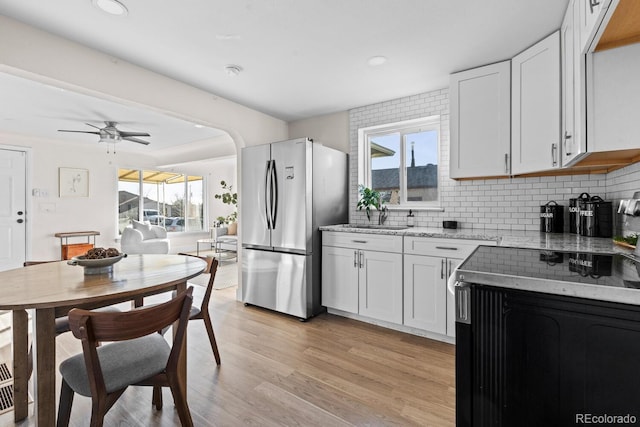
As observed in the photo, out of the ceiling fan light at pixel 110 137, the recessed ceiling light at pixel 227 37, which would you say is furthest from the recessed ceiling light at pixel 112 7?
the ceiling fan light at pixel 110 137

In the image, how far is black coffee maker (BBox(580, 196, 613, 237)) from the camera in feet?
6.69

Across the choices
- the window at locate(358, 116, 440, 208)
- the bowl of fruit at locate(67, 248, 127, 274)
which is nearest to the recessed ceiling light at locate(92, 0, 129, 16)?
the bowl of fruit at locate(67, 248, 127, 274)

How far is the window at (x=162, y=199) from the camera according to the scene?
7.00 metres

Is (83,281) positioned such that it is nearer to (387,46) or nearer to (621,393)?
(621,393)

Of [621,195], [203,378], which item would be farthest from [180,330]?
[621,195]

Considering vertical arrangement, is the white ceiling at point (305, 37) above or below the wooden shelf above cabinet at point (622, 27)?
above

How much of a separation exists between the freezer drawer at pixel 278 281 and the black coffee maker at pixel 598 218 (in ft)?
7.47

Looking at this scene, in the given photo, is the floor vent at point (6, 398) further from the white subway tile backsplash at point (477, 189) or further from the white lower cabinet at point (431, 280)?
the white subway tile backsplash at point (477, 189)

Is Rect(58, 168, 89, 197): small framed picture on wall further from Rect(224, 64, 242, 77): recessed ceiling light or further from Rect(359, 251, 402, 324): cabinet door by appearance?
Rect(359, 251, 402, 324): cabinet door

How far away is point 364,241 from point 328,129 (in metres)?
1.79

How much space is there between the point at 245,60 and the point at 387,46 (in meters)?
1.19

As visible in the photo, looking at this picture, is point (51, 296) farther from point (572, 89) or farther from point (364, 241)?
point (572, 89)

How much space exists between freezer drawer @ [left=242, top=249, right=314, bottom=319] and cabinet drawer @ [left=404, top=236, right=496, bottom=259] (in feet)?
3.47

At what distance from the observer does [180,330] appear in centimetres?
132
